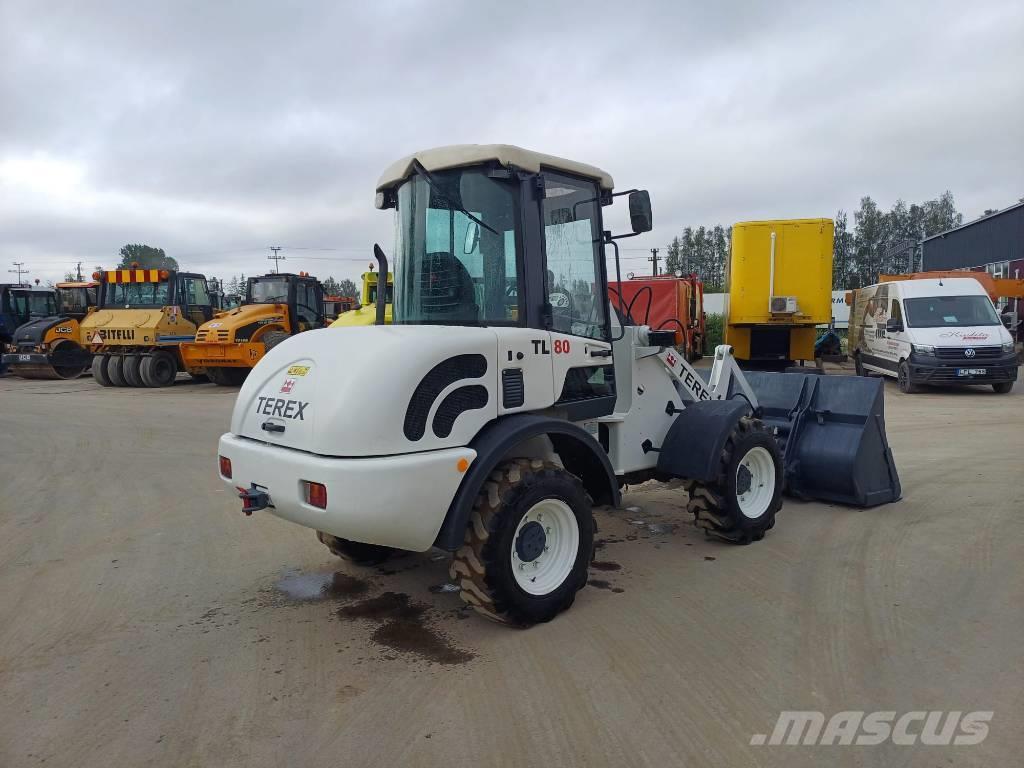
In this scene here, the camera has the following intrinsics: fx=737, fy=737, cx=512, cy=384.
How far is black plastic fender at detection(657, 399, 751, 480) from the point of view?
4719 millimetres

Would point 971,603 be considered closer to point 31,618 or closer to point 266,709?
point 266,709

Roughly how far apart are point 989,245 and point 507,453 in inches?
1487

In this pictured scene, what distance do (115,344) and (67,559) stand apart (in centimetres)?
1376

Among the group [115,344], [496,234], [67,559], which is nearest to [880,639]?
[496,234]

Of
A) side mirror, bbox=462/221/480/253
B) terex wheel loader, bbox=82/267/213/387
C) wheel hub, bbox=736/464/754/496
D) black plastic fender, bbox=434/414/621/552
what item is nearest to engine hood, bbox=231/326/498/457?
black plastic fender, bbox=434/414/621/552

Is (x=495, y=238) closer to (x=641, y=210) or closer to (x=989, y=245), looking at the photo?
(x=641, y=210)

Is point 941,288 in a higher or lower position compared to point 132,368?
higher

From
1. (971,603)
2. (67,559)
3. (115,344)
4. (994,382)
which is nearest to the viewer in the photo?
(971,603)

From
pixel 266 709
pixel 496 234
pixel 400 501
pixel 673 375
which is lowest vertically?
pixel 266 709

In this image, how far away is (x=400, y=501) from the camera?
3275 millimetres

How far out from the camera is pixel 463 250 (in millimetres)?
4090

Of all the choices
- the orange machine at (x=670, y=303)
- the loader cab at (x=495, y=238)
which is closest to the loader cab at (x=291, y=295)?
the orange machine at (x=670, y=303)

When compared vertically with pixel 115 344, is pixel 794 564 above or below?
below

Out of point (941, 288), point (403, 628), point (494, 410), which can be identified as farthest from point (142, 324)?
point (941, 288)
